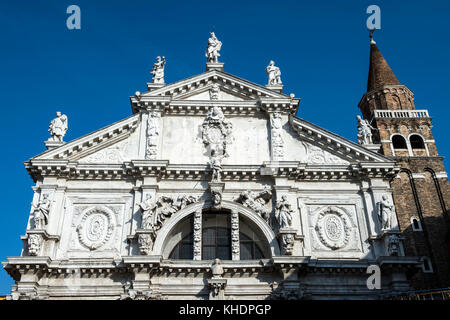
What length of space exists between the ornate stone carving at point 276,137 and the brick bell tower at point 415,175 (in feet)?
39.5

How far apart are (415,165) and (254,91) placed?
16580 millimetres

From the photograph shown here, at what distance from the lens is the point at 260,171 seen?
1992 centimetres

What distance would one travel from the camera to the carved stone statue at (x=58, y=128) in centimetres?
2102

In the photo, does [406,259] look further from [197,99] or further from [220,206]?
[197,99]

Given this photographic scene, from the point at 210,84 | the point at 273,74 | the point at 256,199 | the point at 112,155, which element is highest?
the point at 273,74

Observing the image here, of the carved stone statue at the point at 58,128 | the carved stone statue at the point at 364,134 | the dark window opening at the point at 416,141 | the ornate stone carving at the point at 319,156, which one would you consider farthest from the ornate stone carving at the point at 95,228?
the dark window opening at the point at 416,141

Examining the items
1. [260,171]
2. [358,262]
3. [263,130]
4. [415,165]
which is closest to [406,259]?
[358,262]

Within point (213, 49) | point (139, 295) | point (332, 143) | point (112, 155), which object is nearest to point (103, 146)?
point (112, 155)

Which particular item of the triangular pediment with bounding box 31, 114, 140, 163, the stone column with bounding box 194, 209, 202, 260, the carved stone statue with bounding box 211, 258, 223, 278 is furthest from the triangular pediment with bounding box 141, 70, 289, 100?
the carved stone statue with bounding box 211, 258, 223, 278

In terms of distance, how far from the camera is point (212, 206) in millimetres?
19250

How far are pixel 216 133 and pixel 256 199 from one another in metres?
3.80

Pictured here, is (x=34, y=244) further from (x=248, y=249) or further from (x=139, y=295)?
(x=248, y=249)

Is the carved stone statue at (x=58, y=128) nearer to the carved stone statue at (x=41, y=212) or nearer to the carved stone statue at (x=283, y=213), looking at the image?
the carved stone statue at (x=41, y=212)

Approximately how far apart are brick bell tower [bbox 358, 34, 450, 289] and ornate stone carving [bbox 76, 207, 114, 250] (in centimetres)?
A: 1805
